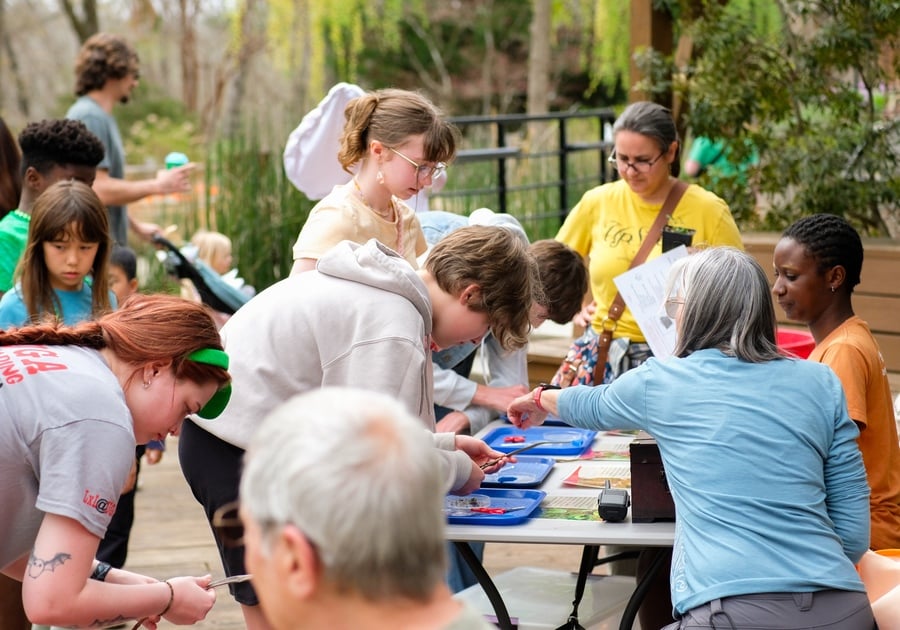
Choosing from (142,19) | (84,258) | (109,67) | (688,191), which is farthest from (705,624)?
(142,19)

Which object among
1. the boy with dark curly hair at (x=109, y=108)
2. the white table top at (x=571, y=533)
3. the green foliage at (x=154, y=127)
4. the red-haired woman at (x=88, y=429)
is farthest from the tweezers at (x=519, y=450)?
the green foliage at (x=154, y=127)

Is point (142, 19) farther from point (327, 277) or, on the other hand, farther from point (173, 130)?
point (327, 277)

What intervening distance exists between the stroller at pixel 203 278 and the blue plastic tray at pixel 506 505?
289 cm

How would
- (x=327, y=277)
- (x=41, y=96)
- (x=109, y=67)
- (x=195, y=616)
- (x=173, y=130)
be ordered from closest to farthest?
(x=195, y=616)
(x=327, y=277)
(x=109, y=67)
(x=173, y=130)
(x=41, y=96)

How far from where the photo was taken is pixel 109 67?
5602 mm

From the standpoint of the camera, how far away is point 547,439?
3.63 m

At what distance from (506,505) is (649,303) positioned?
1161mm

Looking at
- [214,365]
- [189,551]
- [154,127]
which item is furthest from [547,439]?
[154,127]

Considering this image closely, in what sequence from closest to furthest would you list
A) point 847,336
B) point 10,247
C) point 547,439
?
point 847,336 < point 547,439 < point 10,247

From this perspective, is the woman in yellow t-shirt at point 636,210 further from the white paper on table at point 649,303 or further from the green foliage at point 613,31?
the green foliage at point 613,31

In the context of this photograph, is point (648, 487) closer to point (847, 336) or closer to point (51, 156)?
point (847, 336)

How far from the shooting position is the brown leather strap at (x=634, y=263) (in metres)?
4.10

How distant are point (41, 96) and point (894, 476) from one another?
24.7 m

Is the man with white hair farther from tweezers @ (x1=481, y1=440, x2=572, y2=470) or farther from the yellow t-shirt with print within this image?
the yellow t-shirt with print
